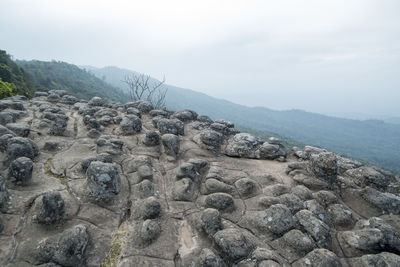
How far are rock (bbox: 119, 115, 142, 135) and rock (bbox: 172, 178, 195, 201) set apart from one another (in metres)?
3.50

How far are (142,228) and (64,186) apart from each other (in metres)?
2.43

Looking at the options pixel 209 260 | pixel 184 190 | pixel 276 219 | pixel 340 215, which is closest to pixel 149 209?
pixel 184 190

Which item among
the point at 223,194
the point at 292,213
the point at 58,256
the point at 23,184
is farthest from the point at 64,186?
the point at 292,213

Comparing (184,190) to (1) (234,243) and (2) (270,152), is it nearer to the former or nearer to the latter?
(1) (234,243)

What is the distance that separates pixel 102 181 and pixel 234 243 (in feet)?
10.4

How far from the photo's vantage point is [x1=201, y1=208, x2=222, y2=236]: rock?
4.75 m

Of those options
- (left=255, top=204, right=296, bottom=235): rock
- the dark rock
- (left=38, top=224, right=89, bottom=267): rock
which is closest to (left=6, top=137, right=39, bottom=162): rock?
(left=38, top=224, right=89, bottom=267): rock

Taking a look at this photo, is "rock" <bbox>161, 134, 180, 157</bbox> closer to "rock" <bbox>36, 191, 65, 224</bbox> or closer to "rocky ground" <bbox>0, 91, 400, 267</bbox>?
"rocky ground" <bbox>0, 91, 400, 267</bbox>

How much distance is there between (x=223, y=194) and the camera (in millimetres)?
5691

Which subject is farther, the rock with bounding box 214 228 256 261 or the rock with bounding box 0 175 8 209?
the rock with bounding box 0 175 8 209

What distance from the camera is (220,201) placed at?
556 cm

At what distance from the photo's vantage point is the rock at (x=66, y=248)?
12.7 ft

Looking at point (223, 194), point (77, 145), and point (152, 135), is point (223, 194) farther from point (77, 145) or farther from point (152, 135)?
point (77, 145)

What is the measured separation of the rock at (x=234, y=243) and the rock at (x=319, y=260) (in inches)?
33.6
